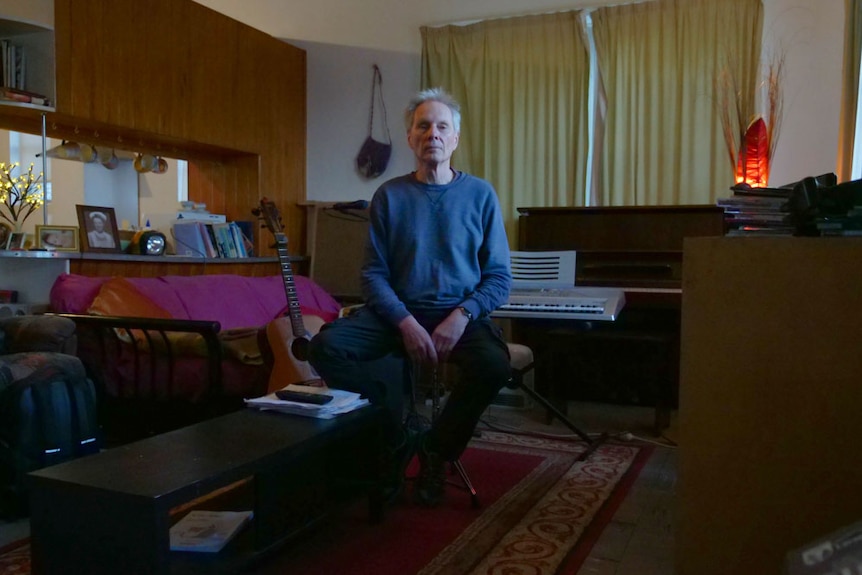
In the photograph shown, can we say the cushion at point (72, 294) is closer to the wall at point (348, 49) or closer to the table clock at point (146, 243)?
the table clock at point (146, 243)

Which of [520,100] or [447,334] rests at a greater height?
[520,100]

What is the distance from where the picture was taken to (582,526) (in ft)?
6.70

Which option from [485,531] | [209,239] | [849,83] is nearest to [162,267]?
[209,239]

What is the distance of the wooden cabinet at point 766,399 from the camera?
1369 mm

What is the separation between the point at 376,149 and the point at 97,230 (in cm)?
180

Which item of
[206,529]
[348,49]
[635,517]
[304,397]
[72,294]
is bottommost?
[635,517]

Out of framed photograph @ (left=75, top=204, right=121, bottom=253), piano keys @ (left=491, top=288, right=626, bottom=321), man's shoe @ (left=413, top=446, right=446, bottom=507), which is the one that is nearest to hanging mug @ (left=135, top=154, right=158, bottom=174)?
framed photograph @ (left=75, top=204, right=121, bottom=253)

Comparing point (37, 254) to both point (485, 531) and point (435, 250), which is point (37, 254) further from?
point (485, 531)

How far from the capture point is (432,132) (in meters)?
2.30

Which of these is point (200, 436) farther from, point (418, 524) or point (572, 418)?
point (572, 418)

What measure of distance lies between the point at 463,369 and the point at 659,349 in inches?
63.5

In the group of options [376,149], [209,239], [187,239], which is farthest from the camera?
[376,149]

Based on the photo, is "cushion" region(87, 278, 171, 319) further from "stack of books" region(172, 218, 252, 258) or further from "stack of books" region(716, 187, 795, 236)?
"stack of books" region(716, 187, 795, 236)

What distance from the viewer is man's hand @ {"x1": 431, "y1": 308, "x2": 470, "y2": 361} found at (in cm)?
213
